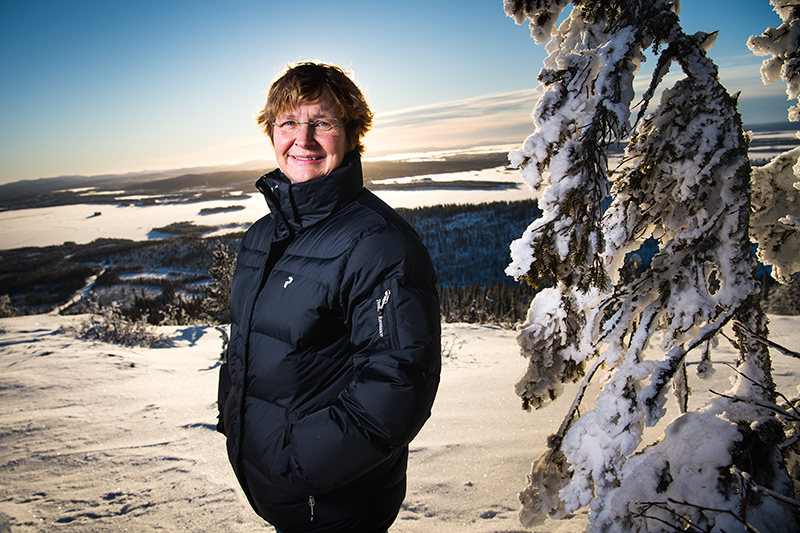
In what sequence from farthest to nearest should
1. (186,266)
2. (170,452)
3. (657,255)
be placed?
(186,266)
(170,452)
(657,255)

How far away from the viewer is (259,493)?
1.70 metres

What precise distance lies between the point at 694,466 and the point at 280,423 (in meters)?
1.68

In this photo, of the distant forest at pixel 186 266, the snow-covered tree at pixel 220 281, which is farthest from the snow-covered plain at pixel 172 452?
the distant forest at pixel 186 266

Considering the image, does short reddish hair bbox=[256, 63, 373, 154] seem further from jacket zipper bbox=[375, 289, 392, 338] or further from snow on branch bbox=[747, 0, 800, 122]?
snow on branch bbox=[747, 0, 800, 122]

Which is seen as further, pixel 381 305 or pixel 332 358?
pixel 332 358

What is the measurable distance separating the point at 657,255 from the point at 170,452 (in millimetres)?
4233

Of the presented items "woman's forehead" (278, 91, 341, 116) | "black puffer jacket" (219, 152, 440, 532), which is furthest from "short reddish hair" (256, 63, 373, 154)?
"black puffer jacket" (219, 152, 440, 532)

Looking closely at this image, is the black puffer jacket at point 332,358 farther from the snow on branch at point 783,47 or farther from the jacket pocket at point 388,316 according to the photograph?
the snow on branch at point 783,47

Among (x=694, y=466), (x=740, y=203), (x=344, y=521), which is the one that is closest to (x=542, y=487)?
(x=694, y=466)

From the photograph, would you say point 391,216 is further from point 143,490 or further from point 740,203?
point 143,490

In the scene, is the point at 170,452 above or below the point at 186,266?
above

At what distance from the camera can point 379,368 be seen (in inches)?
52.4

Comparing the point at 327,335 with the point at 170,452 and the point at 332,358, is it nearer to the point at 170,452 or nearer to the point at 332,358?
the point at 332,358

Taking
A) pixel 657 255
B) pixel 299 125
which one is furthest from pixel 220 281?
pixel 657 255
